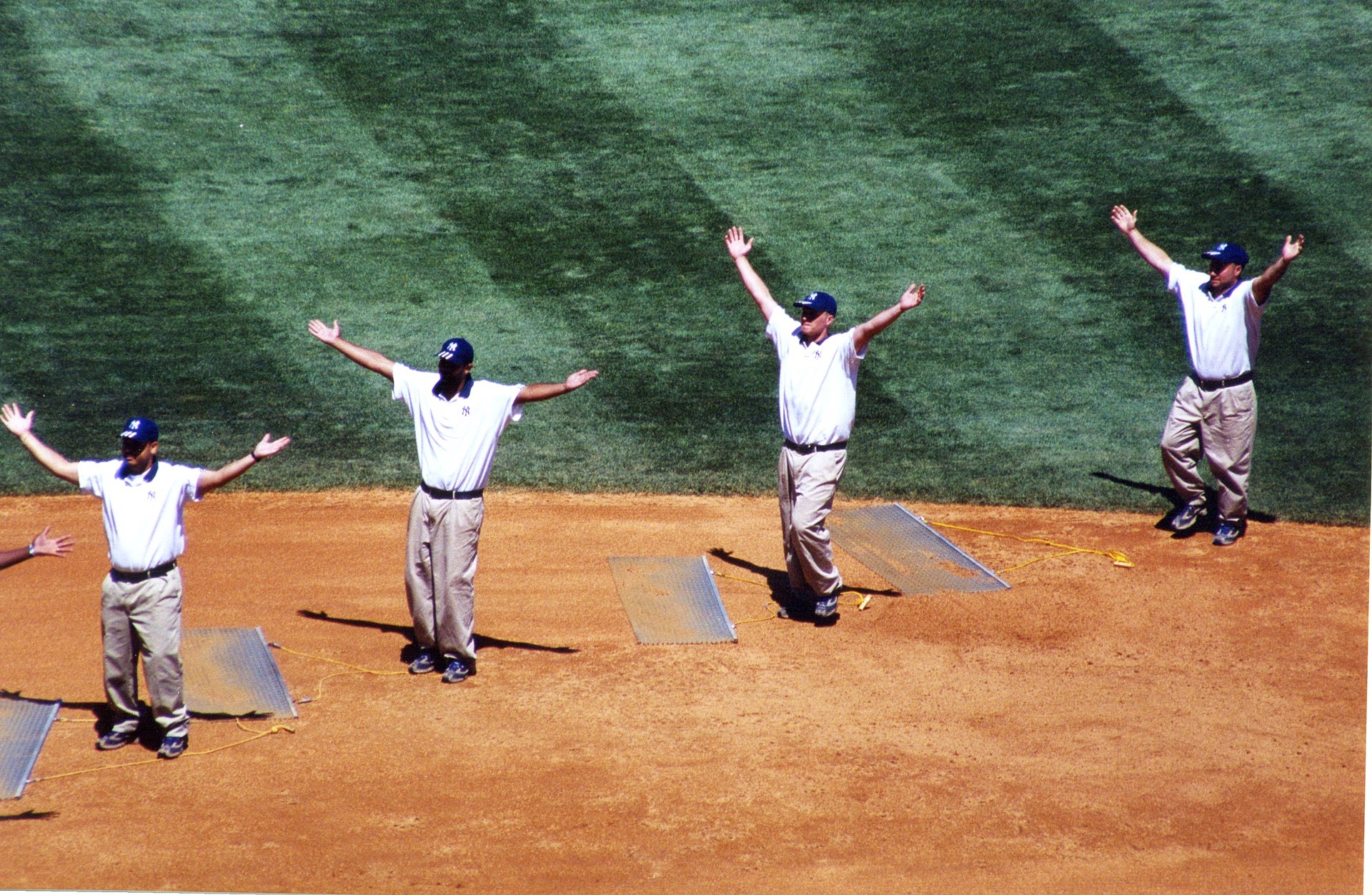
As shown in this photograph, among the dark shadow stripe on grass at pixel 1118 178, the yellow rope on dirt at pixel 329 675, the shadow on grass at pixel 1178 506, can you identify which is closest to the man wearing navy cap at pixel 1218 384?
the shadow on grass at pixel 1178 506

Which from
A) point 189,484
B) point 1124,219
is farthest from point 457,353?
point 1124,219

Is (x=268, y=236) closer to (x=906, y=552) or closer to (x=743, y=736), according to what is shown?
(x=906, y=552)

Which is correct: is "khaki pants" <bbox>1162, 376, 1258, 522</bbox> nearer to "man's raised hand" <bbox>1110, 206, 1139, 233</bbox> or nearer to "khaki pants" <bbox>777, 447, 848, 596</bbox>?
"man's raised hand" <bbox>1110, 206, 1139, 233</bbox>

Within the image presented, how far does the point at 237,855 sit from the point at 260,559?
3.34 m

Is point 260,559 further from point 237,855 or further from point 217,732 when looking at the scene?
point 237,855

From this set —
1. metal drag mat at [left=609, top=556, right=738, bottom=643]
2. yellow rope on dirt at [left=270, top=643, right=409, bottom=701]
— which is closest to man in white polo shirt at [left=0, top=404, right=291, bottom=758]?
yellow rope on dirt at [left=270, top=643, right=409, bottom=701]

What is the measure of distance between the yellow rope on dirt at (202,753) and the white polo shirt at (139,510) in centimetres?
85

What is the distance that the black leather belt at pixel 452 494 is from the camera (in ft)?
22.4

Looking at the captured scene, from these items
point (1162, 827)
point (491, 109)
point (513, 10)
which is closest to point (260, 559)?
point (1162, 827)

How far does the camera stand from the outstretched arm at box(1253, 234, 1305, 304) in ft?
26.2

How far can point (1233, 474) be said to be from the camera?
8.59 m

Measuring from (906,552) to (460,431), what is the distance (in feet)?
10.2

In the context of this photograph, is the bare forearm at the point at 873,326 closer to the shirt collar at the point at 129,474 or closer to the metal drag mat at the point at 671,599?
the metal drag mat at the point at 671,599

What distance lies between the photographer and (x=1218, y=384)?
28.1ft
